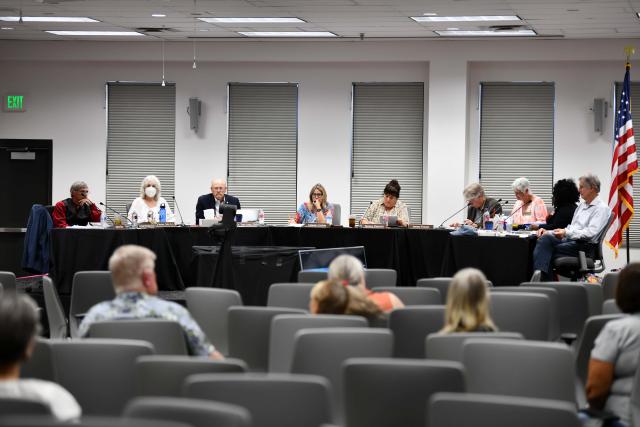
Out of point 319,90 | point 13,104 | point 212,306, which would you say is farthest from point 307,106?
point 212,306

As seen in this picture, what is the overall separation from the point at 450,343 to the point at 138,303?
4.93 ft

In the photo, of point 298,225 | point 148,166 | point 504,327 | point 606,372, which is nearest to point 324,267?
point 298,225

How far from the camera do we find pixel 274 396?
2.87 metres

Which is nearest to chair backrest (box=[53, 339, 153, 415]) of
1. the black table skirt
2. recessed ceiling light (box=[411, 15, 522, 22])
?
the black table skirt

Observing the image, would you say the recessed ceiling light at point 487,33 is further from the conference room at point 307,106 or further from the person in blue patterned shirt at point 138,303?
the person in blue patterned shirt at point 138,303

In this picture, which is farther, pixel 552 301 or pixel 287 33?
pixel 287 33

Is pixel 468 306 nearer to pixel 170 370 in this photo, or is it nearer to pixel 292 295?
pixel 170 370

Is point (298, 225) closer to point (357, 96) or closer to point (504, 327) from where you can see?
point (357, 96)

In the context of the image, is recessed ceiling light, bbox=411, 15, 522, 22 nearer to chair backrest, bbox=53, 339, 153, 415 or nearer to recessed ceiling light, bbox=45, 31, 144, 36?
recessed ceiling light, bbox=45, 31, 144, 36

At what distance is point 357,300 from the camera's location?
5137 mm

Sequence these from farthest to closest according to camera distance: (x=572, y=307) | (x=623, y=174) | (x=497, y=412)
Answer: (x=623, y=174) → (x=572, y=307) → (x=497, y=412)

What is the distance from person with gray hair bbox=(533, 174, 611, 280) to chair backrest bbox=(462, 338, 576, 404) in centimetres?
658

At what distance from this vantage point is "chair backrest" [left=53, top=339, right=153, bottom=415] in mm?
3695

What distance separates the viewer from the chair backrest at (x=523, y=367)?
364cm
